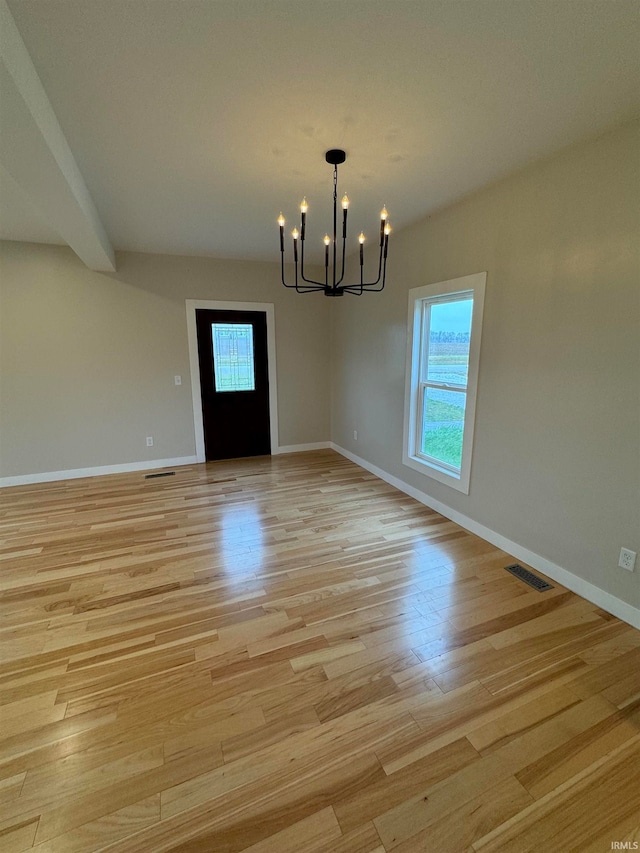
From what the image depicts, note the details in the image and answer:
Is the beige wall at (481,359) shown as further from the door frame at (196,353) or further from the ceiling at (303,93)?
the ceiling at (303,93)

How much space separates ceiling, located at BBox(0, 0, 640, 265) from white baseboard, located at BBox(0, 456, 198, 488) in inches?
113

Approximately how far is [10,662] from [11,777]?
66 centimetres

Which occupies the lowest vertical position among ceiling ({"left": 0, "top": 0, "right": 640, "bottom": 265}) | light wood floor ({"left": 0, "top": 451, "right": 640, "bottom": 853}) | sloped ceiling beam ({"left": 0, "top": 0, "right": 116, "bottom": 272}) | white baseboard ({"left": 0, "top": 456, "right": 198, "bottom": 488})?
light wood floor ({"left": 0, "top": 451, "right": 640, "bottom": 853})

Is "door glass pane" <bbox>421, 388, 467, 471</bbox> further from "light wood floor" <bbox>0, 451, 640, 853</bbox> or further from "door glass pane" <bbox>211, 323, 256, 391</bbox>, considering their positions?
"door glass pane" <bbox>211, 323, 256, 391</bbox>

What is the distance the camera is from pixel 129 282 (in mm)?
4238

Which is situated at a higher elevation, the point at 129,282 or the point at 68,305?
the point at 129,282

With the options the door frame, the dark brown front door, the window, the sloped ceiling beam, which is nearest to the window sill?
the window

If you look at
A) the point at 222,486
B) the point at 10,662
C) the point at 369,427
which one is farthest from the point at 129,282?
the point at 10,662

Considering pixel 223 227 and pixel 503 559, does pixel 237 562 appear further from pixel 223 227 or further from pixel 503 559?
pixel 223 227

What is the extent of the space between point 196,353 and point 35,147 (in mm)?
2967

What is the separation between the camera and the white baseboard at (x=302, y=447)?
212 inches

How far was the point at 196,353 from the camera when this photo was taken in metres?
4.61

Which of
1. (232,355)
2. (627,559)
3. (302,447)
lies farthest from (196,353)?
(627,559)

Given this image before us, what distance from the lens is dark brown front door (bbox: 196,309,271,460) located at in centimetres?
471
